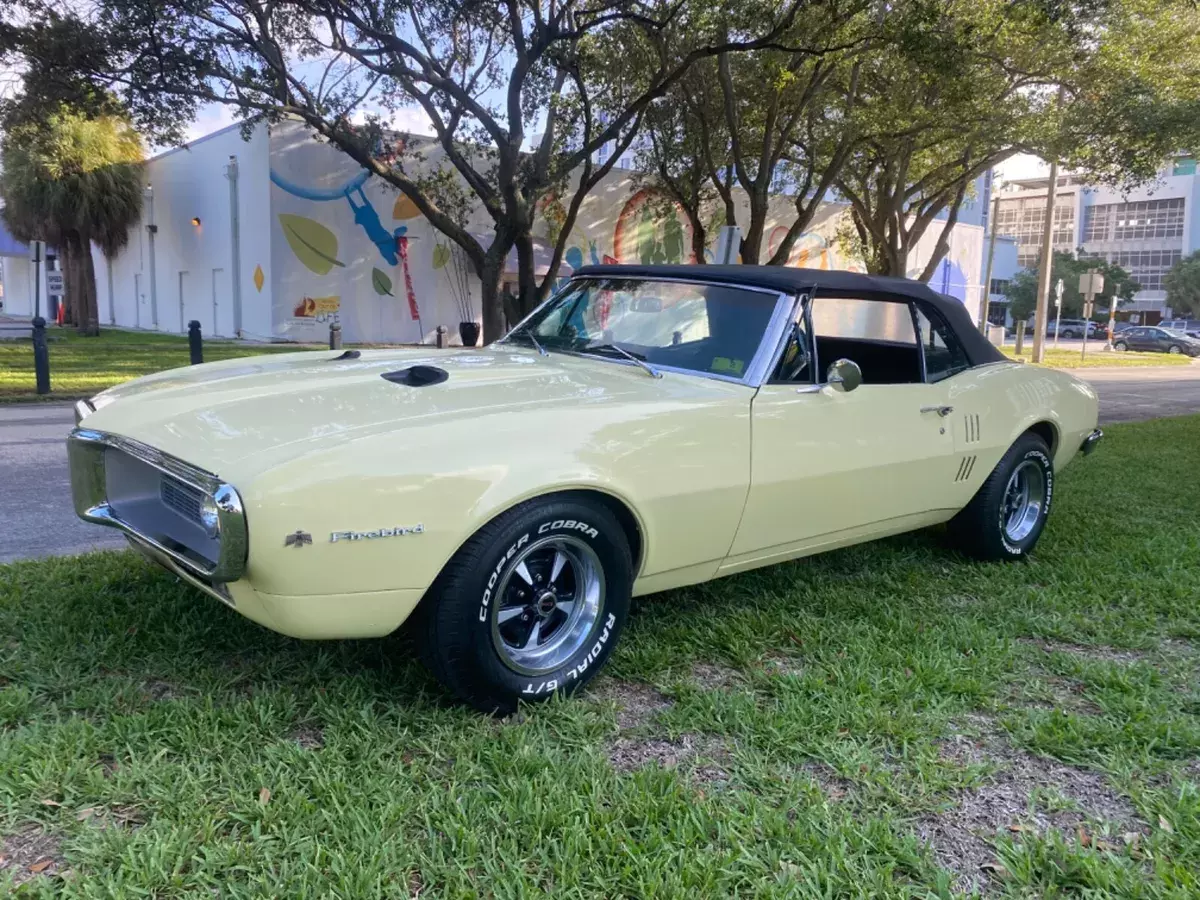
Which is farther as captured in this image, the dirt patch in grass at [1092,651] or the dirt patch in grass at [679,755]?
the dirt patch in grass at [1092,651]

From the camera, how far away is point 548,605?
2951 millimetres

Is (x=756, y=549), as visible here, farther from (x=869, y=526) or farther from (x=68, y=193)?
(x=68, y=193)

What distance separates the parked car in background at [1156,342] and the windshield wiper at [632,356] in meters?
44.0

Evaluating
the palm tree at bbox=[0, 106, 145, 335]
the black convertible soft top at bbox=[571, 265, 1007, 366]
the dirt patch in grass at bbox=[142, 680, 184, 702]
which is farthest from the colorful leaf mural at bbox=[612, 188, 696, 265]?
the dirt patch in grass at bbox=[142, 680, 184, 702]

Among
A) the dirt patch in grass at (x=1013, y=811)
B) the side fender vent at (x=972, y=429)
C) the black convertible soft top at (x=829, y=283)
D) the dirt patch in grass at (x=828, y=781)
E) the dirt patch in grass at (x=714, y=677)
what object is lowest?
the dirt patch in grass at (x=1013, y=811)

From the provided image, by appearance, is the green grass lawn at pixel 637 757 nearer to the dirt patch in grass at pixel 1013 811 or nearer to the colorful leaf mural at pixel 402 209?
the dirt patch in grass at pixel 1013 811

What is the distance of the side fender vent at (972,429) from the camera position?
14.4 ft

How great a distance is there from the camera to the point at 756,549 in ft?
11.6

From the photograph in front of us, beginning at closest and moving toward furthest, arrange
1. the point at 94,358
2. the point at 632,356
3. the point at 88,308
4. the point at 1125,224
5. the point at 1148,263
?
the point at 632,356 → the point at 94,358 → the point at 88,308 → the point at 1148,263 → the point at 1125,224

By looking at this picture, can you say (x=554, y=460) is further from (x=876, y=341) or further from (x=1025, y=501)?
(x=1025, y=501)

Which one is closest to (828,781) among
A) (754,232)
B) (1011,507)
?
(1011,507)

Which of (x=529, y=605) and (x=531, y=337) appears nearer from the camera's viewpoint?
(x=529, y=605)

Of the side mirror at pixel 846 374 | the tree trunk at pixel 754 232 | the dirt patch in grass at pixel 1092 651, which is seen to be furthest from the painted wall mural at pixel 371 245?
the dirt patch in grass at pixel 1092 651

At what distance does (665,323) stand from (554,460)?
135 centimetres
